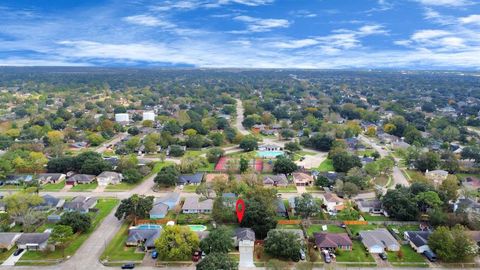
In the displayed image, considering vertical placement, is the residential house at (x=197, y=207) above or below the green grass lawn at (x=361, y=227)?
above

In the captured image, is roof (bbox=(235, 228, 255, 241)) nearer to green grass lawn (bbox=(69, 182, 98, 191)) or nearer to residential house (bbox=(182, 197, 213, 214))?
residential house (bbox=(182, 197, 213, 214))

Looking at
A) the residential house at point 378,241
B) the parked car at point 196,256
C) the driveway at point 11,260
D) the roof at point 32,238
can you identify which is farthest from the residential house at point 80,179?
the residential house at point 378,241

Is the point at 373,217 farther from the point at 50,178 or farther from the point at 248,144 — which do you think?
the point at 50,178

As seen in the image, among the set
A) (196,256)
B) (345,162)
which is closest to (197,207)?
(196,256)

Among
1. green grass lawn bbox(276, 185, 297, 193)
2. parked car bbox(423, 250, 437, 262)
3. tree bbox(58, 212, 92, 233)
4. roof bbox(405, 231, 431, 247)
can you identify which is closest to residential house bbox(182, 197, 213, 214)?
tree bbox(58, 212, 92, 233)

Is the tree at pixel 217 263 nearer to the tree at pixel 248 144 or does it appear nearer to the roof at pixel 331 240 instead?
the roof at pixel 331 240
